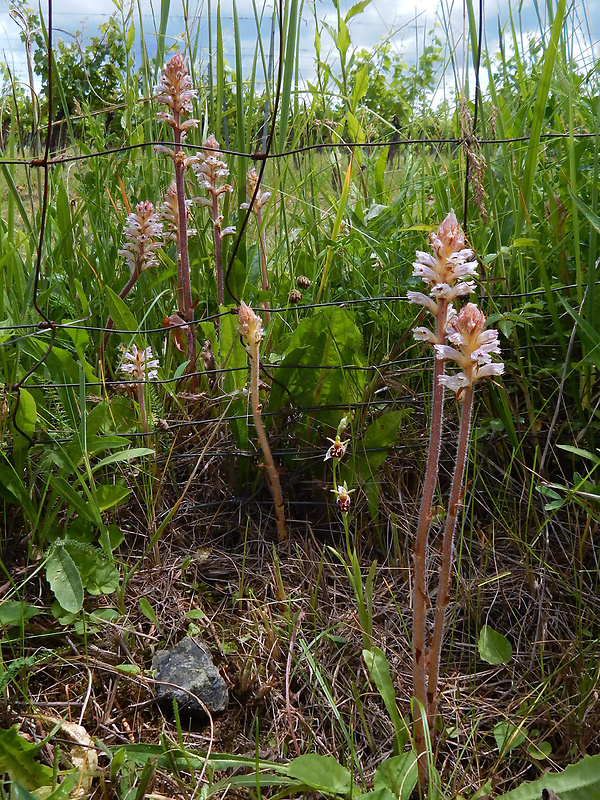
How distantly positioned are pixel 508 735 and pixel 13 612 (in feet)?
3.19

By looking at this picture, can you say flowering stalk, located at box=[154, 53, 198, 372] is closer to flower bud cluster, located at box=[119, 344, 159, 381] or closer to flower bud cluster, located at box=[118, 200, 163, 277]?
flower bud cluster, located at box=[118, 200, 163, 277]

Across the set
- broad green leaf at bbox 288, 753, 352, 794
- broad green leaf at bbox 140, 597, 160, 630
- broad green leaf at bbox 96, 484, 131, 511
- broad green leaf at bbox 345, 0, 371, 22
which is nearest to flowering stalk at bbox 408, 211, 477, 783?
broad green leaf at bbox 288, 753, 352, 794

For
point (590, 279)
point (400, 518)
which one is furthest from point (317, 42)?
point (400, 518)

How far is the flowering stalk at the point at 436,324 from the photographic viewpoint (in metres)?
0.87

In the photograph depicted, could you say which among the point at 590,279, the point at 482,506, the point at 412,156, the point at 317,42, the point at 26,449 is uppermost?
the point at 317,42

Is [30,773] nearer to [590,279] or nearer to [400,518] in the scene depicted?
[400,518]

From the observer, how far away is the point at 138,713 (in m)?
1.19

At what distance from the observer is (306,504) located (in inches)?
63.3

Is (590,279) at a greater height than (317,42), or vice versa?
(317,42)

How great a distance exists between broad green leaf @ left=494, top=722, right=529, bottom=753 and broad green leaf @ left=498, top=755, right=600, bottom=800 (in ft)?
0.37

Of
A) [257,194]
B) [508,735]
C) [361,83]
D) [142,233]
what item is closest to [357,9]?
[361,83]

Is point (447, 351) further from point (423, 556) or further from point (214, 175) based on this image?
point (214, 175)

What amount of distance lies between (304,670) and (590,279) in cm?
108

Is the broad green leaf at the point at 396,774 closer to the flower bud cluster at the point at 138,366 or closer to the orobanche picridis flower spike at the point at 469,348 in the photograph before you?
the orobanche picridis flower spike at the point at 469,348
